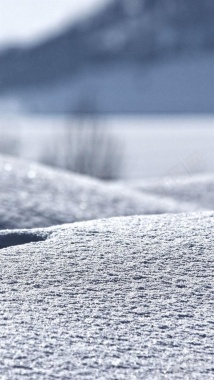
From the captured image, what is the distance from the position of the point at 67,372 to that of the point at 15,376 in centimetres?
8

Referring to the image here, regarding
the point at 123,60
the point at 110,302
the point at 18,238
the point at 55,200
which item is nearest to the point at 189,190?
the point at 55,200

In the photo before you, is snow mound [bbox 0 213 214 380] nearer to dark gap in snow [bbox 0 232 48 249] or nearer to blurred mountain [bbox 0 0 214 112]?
dark gap in snow [bbox 0 232 48 249]

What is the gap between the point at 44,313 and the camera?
4.72 ft

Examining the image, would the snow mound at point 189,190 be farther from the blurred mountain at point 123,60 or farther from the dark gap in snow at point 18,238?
the blurred mountain at point 123,60

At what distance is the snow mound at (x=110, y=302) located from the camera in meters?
1.27

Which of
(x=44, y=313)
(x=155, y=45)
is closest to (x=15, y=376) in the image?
(x=44, y=313)

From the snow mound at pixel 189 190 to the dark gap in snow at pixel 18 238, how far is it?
69.2 inches

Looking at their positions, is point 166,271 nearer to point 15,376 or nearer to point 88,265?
point 88,265

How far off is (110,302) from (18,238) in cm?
49

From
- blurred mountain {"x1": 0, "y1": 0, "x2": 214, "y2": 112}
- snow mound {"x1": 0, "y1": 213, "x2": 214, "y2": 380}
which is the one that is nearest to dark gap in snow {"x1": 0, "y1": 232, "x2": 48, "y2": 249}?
snow mound {"x1": 0, "y1": 213, "x2": 214, "y2": 380}

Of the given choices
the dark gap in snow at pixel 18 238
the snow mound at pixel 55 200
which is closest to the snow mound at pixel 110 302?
the dark gap in snow at pixel 18 238

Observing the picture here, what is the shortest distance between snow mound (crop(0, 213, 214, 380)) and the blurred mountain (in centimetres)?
3396

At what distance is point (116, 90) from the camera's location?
1715 inches

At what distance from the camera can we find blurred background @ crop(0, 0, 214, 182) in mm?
9148
